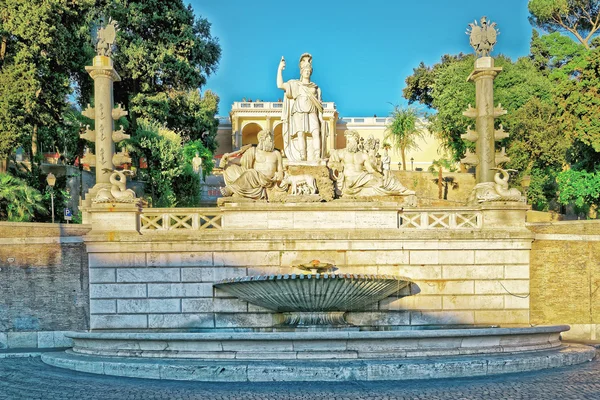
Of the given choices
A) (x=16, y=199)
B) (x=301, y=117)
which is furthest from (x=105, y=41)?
(x=301, y=117)

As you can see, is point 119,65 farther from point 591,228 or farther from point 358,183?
point 591,228

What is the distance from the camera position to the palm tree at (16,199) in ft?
84.8

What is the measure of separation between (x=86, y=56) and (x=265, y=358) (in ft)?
75.0

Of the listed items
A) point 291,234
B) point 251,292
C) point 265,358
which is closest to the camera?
point 265,358

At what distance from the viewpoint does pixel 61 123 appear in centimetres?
3266

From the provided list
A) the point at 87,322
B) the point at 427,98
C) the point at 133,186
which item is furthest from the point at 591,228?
the point at 427,98

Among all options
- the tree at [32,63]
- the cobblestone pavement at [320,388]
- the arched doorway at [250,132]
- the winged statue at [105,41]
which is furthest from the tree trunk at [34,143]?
the arched doorway at [250,132]

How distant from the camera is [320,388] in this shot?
12.0 meters

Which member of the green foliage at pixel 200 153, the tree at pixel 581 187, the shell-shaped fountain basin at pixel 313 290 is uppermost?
the green foliage at pixel 200 153

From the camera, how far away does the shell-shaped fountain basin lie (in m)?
15.6

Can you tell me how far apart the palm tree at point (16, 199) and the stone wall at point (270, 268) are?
9458 millimetres

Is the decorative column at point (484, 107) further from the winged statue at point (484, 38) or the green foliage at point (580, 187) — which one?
the green foliage at point (580, 187)

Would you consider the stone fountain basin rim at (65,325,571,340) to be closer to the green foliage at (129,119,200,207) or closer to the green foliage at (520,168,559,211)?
the green foliage at (129,119,200,207)

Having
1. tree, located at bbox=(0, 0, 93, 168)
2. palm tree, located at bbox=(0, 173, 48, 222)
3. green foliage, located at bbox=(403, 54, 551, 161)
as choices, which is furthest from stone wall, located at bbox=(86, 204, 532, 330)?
green foliage, located at bbox=(403, 54, 551, 161)
